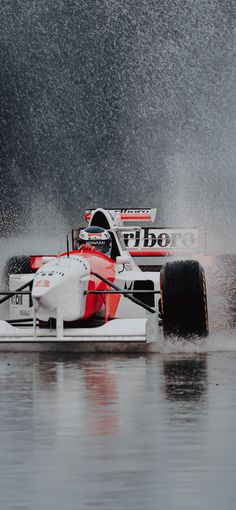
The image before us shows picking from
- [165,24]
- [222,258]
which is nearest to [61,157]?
[165,24]

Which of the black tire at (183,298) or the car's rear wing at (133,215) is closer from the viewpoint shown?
the black tire at (183,298)

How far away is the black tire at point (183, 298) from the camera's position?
54.0 ft

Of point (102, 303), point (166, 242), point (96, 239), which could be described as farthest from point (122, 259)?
point (166, 242)

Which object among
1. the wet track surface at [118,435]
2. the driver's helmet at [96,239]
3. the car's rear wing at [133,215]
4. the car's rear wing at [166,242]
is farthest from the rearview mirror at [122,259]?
the wet track surface at [118,435]

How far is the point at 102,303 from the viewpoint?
57.7 feet

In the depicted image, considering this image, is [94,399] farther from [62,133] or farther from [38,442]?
[62,133]

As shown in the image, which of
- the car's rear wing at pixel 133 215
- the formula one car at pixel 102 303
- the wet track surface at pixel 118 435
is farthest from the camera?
the car's rear wing at pixel 133 215

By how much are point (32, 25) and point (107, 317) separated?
59896mm

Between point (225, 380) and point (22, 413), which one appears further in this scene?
point (225, 380)

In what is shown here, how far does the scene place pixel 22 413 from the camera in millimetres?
11211

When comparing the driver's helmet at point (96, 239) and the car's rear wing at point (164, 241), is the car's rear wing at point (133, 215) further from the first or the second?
the driver's helmet at point (96, 239)

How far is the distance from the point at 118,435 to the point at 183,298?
644 cm

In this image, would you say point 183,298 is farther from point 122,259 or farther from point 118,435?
point 118,435

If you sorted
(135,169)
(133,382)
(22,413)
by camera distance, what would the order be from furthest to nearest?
(135,169) → (133,382) → (22,413)
